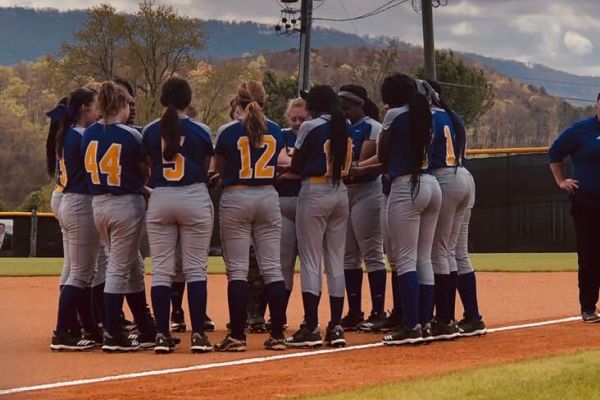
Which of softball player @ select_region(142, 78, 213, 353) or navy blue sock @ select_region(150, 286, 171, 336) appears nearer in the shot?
softball player @ select_region(142, 78, 213, 353)

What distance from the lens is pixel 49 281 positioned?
58.0 ft

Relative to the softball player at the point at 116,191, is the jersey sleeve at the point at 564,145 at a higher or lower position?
higher

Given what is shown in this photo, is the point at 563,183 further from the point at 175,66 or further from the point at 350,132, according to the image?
the point at 175,66

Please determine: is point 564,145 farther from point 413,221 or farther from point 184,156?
point 184,156

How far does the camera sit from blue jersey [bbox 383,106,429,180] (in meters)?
9.34

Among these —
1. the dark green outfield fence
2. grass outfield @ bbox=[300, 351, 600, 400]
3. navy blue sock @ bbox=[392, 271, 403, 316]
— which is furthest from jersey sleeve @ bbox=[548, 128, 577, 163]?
the dark green outfield fence

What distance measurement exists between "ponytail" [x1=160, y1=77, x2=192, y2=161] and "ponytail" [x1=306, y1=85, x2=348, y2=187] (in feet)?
3.34

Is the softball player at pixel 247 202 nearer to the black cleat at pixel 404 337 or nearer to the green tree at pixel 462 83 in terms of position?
the black cleat at pixel 404 337

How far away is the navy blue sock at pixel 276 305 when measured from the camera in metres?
9.32

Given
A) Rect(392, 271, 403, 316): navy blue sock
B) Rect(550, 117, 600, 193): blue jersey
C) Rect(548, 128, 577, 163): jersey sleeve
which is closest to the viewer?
Rect(392, 271, 403, 316): navy blue sock

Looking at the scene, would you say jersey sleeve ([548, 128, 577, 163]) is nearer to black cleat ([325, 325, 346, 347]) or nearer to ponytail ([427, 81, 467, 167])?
ponytail ([427, 81, 467, 167])

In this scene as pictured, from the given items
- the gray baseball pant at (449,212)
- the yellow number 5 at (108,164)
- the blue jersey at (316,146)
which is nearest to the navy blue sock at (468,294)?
the gray baseball pant at (449,212)

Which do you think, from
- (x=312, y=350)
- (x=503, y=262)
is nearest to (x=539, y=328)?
(x=312, y=350)

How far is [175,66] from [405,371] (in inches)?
2371
